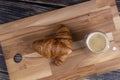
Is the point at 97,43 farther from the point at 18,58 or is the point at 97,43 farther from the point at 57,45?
the point at 18,58

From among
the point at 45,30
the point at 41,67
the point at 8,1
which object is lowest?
the point at 41,67

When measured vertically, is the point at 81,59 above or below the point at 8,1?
below

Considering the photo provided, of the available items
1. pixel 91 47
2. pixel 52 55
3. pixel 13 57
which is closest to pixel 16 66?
pixel 13 57

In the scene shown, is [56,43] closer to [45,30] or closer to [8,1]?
[45,30]

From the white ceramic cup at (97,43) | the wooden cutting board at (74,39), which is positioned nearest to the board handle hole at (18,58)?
the wooden cutting board at (74,39)

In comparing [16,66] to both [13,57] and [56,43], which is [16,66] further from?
[56,43]

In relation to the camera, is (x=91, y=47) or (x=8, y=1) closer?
(x=91, y=47)

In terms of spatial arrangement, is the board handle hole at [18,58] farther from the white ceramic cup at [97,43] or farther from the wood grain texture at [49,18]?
the white ceramic cup at [97,43]
